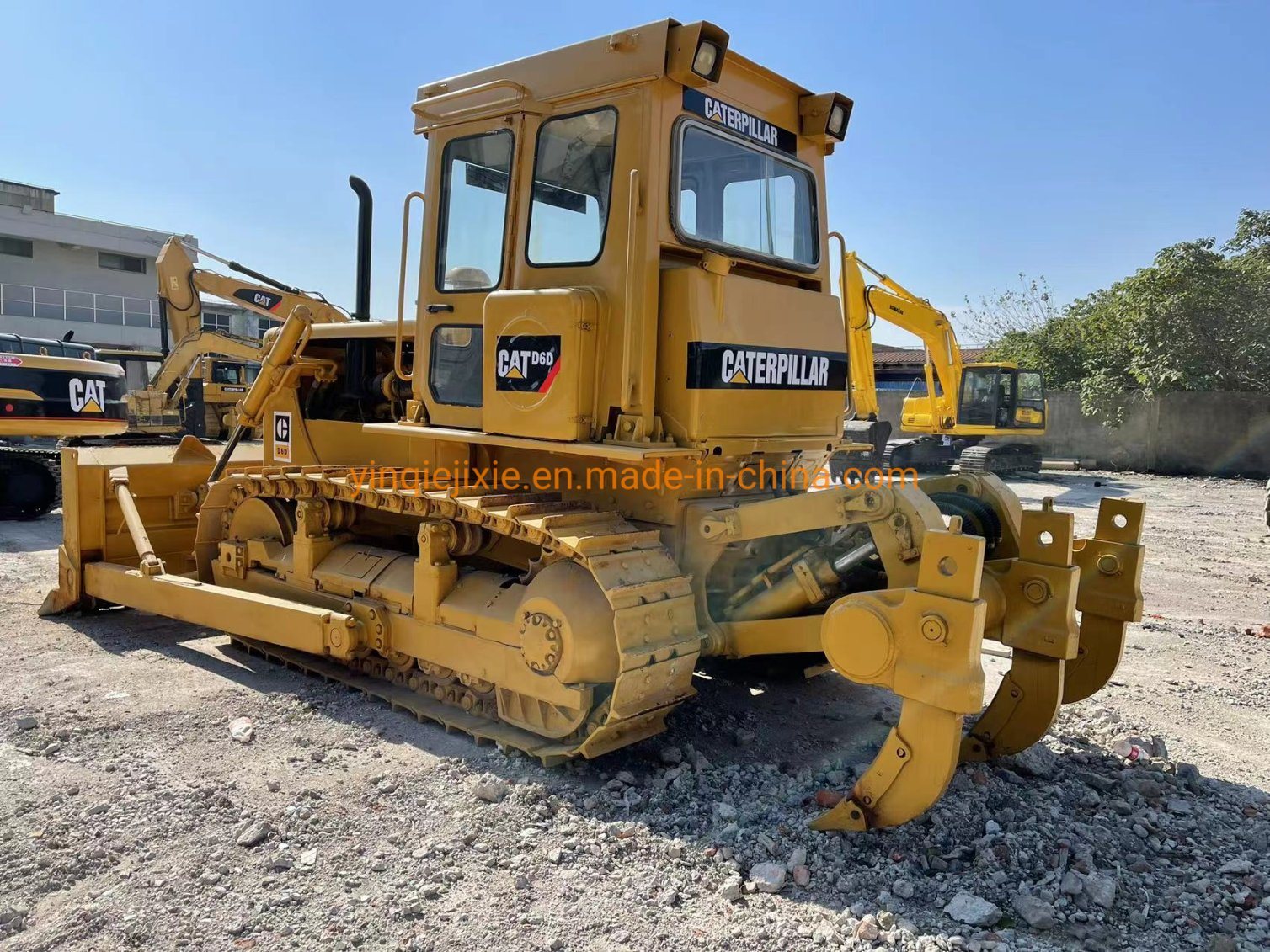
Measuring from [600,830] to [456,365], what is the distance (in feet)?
7.92

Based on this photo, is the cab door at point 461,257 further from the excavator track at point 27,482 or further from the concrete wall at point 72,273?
the concrete wall at point 72,273

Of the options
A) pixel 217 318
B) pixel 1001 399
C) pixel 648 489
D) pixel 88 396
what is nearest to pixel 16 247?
pixel 217 318

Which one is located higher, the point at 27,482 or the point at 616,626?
the point at 616,626

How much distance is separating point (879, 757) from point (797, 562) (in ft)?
3.08

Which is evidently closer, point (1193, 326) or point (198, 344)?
point (198, 344)

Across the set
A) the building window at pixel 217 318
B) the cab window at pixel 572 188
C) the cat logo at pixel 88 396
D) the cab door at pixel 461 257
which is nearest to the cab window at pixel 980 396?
the cat logo at pixel 88 396

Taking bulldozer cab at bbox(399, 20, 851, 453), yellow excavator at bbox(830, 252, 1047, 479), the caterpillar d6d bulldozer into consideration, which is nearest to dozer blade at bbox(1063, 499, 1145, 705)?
the caterpillar d6d bulldozer

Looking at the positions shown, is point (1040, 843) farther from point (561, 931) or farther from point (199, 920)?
point (199, 920)

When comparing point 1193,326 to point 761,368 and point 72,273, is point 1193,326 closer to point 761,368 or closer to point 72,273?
point 761,368

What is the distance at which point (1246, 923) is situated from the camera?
9.98 ft

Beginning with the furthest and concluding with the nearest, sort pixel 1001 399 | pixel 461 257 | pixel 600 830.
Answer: pixel 1001 399 < pixel 461 257 < pixel 600 830

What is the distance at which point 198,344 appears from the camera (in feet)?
47.5

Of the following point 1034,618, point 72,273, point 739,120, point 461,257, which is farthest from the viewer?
point 72,273

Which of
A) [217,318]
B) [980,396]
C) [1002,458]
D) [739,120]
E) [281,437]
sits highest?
[217,318]
